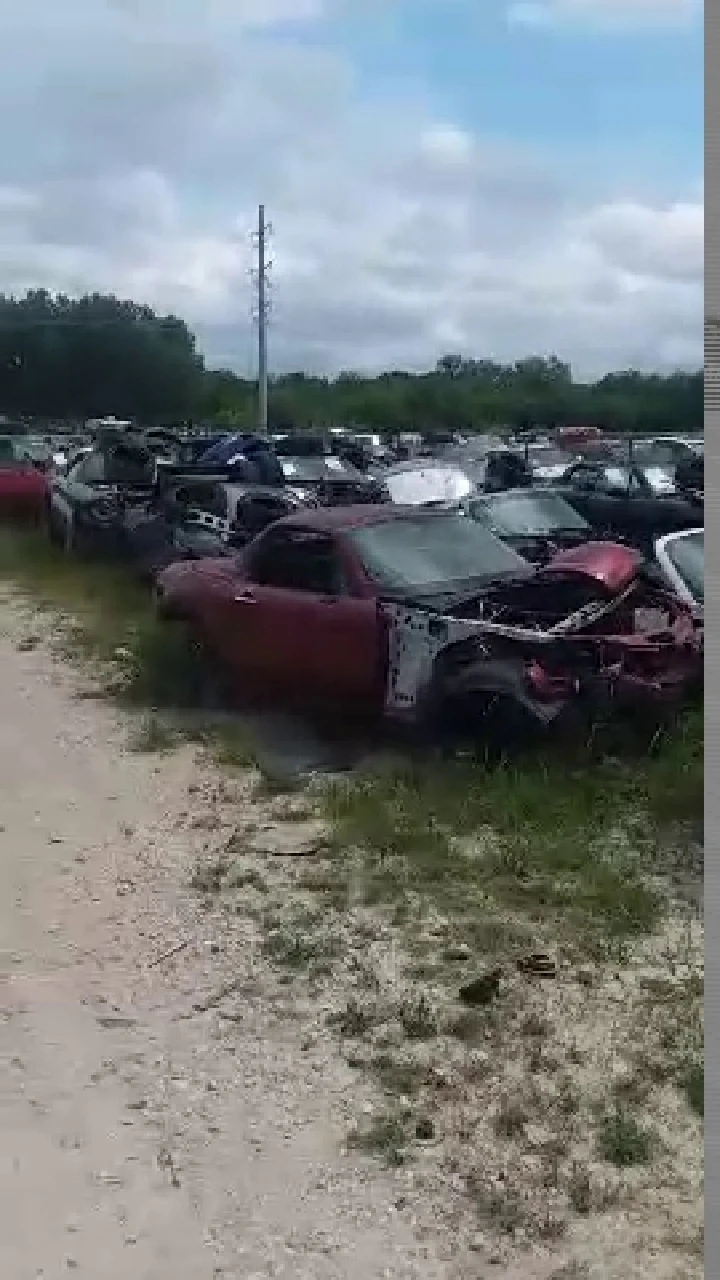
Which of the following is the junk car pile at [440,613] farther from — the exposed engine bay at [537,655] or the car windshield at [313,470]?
the car windshield at [313,470]

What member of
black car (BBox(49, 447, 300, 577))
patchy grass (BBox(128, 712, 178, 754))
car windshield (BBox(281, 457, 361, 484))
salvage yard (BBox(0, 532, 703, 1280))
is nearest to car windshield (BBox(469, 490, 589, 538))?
black car (BBox(49, 447, 300, 577))

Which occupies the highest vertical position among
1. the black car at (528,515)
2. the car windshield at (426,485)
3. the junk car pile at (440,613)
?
the car windshield at (426,485)

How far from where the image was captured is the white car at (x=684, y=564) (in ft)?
32.2

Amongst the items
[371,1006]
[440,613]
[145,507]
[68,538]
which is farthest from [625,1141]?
[68,538]

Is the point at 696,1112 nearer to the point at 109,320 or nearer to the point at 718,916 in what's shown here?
the point at 718,916

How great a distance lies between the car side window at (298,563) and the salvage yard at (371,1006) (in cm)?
109

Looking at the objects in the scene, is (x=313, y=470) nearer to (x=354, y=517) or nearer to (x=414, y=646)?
(x=354, y=517)

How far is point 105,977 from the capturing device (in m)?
5.88

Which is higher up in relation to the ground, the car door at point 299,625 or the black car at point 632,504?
the black car at point 632,504

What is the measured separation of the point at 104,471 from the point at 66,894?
12644 millimetres

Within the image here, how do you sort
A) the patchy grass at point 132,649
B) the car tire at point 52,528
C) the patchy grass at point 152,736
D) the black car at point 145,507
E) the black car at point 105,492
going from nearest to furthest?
the patchy grass at point 152,736, the patchy grass at point 132,649, the black car at point 145,507, the black car at point 105,492, the car tire at point 52,528

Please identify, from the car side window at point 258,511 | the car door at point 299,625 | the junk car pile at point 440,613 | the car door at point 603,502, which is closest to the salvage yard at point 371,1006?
the junk car pile at point 440,613

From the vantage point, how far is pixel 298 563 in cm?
1008

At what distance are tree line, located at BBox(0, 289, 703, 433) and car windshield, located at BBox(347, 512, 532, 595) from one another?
53.7 meters
